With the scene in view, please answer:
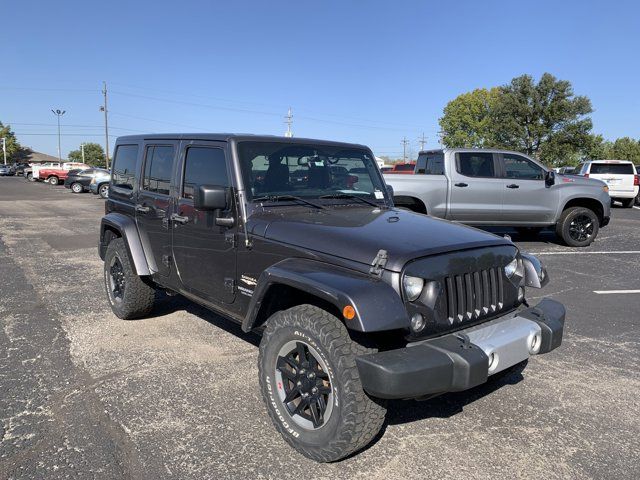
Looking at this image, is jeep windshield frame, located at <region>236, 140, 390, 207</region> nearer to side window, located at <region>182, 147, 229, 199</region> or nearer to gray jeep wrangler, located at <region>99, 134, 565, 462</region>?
gray jeep wrangler, located at <region>99, 134, 565, 462</region>

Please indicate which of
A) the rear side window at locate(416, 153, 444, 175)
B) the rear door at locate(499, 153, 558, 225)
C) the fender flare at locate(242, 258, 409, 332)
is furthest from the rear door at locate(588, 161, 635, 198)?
the fender flare at locate(242, 258, 409, 332)

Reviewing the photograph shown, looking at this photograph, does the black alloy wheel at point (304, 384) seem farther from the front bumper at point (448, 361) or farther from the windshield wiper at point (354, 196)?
the windshield wiper at point (354, 196)

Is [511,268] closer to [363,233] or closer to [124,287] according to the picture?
[363,233]

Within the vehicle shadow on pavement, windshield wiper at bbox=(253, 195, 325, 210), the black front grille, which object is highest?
windshield wiper at bbox=(253, 195, 325, 210)

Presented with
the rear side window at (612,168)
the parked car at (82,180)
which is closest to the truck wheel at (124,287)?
the rear side window at (612,168)

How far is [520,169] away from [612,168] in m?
11.4

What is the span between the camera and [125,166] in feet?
17.3

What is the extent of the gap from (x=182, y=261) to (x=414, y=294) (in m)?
2.18

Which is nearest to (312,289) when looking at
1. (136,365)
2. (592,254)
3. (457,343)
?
(457,343)

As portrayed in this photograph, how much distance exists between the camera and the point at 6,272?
7.46 meters

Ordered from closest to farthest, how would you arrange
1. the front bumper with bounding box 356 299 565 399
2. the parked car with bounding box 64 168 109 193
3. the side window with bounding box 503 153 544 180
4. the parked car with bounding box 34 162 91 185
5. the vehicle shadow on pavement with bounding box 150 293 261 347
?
the front bumper with bounding box 356 299 565 399 < the vehicle shadow on pavement with bounding box 150 293 261 347 < the side window with bounding box 503 153 544 180 < the parked car with bounding box 64 168 109 193 < the parked car with bounding box 34 162 91 185

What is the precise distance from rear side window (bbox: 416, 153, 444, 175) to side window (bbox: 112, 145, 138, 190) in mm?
6715

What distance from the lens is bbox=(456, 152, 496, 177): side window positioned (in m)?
10.2

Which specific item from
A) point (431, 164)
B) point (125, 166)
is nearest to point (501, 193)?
point (431, 164)
